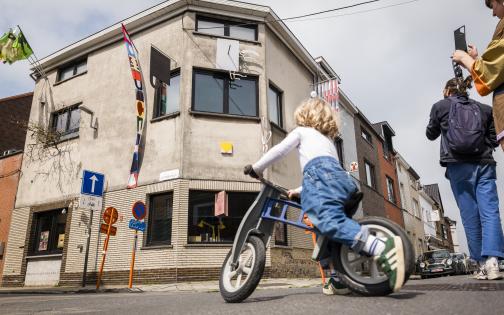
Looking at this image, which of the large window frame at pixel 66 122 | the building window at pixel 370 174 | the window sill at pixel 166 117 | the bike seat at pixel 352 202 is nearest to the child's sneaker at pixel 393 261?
the bike seat at pixel 352 202

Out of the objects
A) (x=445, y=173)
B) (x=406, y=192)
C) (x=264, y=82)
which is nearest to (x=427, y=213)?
(x=406, y=192)

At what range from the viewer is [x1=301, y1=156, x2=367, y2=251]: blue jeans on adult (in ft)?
8.07

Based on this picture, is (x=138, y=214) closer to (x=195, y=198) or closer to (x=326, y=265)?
(x=195, y=198)

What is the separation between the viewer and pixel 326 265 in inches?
111

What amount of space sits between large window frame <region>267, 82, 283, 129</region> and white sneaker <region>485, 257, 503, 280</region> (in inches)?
415

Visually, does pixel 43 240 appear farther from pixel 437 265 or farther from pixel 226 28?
pixel 437 265

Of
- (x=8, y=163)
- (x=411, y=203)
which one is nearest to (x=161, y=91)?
(x=8, y=163)

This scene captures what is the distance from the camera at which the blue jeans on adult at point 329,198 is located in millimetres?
2459

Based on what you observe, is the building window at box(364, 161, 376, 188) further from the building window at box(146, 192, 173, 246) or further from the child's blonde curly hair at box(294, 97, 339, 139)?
the child's blonde curly hair at box(294, 97, 339, 139)

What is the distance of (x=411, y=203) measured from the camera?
31859mm

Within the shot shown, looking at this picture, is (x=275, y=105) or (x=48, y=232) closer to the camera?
(x=48, y=232)

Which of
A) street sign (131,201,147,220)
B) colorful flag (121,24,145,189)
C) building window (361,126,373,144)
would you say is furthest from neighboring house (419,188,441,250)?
street sign (131,201,147,220)

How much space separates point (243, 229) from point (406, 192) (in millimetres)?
30781

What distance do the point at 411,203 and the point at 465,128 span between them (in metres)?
30.6
